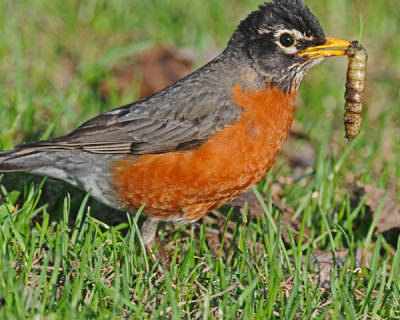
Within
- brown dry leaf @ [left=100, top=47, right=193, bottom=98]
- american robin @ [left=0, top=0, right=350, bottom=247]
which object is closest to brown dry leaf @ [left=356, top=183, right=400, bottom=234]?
american robin @ [left=0, top=0, right=350, bottom=247]

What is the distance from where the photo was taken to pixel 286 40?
4.75m

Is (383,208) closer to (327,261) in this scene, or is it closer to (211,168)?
(327,261)

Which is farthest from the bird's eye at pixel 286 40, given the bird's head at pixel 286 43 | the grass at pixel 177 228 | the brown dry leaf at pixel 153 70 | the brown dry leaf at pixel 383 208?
the brown dry leaf at pixel 153 70

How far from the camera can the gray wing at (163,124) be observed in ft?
15.2

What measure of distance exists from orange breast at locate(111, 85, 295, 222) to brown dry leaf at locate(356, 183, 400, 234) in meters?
1.02

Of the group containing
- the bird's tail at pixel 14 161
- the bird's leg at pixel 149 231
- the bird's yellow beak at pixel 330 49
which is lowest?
the bird's leg at pixel 149 231

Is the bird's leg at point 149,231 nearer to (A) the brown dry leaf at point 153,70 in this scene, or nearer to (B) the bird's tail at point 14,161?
(B) the bird's tail at point 14,161

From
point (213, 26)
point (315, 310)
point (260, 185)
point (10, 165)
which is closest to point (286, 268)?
point (315, 310)

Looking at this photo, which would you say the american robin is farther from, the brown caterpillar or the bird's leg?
the brown caterpillar

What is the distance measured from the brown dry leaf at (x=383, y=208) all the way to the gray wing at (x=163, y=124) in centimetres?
139

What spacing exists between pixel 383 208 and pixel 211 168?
5.17 ft

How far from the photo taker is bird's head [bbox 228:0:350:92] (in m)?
4.68

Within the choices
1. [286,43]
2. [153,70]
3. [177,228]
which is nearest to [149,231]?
[177,228]

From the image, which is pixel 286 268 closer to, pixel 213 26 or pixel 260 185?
pixel 260 185
